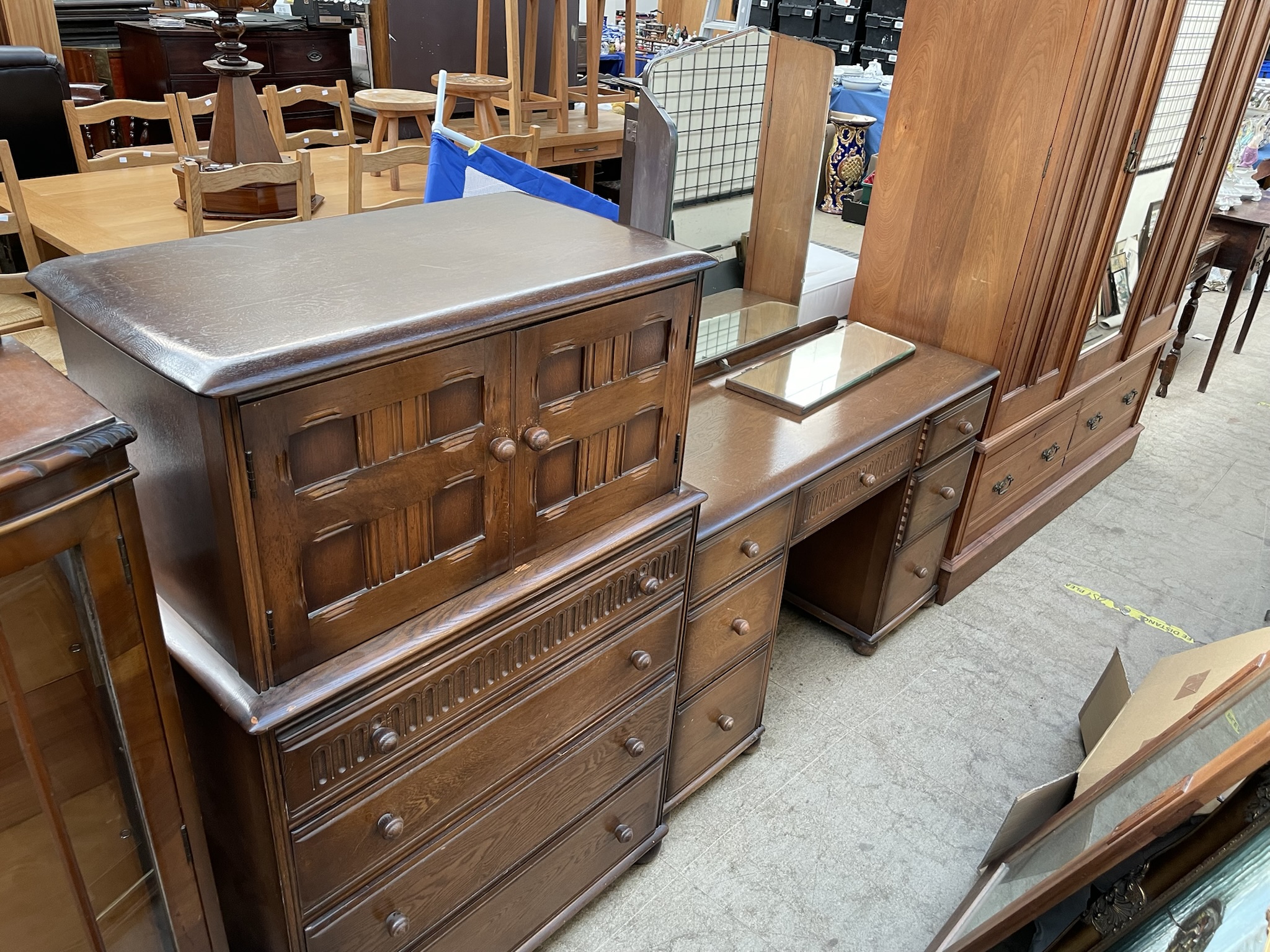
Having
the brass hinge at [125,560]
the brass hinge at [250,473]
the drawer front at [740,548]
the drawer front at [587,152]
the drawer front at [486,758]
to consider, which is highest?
the brass hinge at [250,473]

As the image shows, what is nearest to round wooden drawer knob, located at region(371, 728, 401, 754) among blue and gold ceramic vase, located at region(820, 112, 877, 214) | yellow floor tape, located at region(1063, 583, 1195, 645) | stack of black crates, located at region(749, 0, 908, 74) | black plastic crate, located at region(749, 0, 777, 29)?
yellow floor tape, located at region(1063, 583, 1195, 645)

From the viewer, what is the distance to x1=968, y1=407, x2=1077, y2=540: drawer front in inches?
111

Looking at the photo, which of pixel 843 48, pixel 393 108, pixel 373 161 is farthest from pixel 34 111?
pixel 843 48

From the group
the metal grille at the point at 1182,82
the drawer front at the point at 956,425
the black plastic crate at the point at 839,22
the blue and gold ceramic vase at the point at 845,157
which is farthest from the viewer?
the black plastic crate at the point at 839,22

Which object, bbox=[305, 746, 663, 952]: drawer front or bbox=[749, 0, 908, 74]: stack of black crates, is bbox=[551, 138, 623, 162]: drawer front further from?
bbox=[305, 746, 663, 952]: drawer front

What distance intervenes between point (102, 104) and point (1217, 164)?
4.17 m

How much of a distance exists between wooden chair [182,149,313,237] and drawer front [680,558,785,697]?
1678mm

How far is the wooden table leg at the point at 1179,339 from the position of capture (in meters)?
4.18

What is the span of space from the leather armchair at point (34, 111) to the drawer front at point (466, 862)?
3.69 m

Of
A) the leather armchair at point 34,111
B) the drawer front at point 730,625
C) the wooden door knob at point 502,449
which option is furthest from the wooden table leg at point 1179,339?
the leather armchair at point 34,111

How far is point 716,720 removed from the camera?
2066 millimetres

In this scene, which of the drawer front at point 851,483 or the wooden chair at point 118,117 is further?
the wooden chair at point 118,117

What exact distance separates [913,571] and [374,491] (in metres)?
1.94

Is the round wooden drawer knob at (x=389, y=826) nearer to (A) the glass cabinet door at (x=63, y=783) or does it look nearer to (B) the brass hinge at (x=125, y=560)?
(A) the glass cabinet door at (x=63, y=783)
